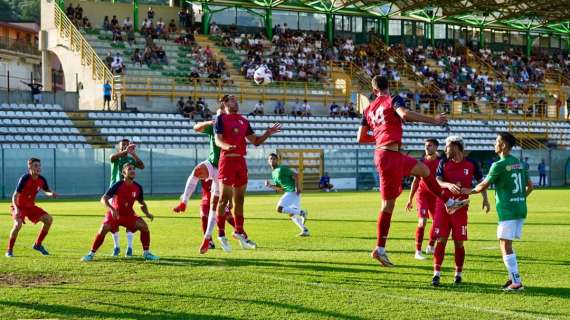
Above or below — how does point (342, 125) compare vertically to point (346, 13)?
below

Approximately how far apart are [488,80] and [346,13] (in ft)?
39.2

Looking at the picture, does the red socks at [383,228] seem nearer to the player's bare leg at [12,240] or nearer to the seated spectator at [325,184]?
the player's bare leg at [12,240]

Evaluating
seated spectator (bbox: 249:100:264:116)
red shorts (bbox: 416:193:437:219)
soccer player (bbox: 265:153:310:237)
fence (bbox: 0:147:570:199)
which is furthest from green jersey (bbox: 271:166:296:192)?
seated spectator (bbox: 249:100:264:116)

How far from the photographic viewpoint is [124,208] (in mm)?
14062

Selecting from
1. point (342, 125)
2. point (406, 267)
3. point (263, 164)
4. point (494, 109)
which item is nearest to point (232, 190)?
point (406, 267)

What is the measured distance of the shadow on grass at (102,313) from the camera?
8930mm

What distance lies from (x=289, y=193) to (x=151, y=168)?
2234cm

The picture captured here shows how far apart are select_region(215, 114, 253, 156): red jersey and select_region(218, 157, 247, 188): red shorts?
137 millimetres

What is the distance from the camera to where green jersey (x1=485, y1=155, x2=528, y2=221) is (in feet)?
34.5

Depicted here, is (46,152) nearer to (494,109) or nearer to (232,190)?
(232,190)

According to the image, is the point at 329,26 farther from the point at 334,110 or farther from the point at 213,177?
the point at 213,177

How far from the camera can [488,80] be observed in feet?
218

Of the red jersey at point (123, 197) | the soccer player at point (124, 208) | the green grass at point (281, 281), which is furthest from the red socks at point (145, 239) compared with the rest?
the red jersey at point (123, 197)

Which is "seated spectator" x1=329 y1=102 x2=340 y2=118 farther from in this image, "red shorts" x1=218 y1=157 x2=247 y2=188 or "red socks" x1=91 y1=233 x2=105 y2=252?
"red socks" x1=91 y1=233 x2=105 y2=252
